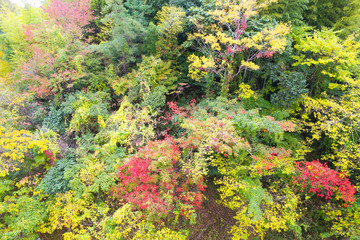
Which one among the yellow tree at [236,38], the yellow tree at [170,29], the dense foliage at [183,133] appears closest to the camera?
the dense foliage at [183,133]

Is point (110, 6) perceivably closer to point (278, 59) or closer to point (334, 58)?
point (278, 59)

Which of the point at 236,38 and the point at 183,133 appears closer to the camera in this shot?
the point at 183,133

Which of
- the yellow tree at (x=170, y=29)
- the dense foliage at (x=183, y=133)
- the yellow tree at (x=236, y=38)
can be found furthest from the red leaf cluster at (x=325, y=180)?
the yellow tree at (x=170, y=29)

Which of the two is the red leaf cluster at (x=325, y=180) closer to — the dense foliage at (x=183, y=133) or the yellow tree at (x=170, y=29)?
the dense foliage at (x=183, y=133)

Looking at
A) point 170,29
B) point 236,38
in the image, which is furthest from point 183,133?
point 170,29

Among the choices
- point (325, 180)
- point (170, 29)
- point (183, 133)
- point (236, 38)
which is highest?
point (170, 29)

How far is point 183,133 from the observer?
740 centimetres

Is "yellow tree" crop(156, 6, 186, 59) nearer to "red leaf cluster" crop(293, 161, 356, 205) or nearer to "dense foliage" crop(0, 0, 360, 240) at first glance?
"dense foliage" crop(0, 0, 360, 240)

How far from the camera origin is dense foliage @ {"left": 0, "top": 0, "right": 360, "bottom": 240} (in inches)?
244

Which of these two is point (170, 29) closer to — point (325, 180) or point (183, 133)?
point (183, 133)

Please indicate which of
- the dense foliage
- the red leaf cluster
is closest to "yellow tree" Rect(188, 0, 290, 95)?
the dense foliage

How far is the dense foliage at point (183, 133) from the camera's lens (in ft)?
20.3

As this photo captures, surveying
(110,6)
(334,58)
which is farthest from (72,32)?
(334,58)

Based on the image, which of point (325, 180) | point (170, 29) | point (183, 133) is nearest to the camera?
point (325, 180)
